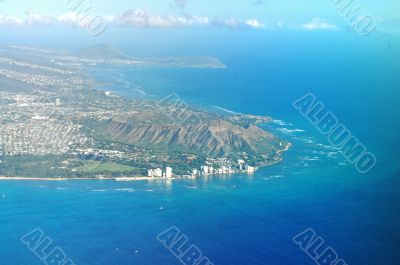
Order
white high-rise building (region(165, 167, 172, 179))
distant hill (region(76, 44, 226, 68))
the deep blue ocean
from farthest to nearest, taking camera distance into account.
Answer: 1. distant hill (region(76, 44, 226, 68))
2. white high-rise building (region(165, 167, 172, 179))
3. the deep blue ocean

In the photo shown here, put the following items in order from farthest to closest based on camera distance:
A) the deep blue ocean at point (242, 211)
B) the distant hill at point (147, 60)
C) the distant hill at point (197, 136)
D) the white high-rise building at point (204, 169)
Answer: the distant hill at point (147, 60) → the distant hill at point (197, 136) → the white high-rise building at point (204, 169) → the deep blue ocean at point (242, 211)

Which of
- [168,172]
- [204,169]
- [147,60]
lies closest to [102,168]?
[168,172]

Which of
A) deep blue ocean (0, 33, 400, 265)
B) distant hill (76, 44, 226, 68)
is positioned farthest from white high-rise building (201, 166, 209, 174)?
distant hill (76, 44, 226, 68)

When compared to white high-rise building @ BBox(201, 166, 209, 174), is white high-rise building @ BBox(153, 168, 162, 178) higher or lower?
lower

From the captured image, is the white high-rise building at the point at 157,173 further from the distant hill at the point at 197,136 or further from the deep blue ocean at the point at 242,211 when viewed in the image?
the distant hill at the point at 197,136

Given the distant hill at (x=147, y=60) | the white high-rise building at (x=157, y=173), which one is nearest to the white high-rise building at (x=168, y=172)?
the white high-rise building at (x=157, y=173)

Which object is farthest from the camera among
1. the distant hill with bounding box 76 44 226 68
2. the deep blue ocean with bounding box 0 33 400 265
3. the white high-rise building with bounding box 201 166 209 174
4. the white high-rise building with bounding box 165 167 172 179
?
the distant hill with bounding box 76 44 226 68

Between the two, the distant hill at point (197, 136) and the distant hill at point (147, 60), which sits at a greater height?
the distant hill at point (147, 60)

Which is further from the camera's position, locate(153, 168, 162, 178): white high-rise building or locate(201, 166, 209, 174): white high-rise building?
locate(201, 166, 209, 174): white high-rise building

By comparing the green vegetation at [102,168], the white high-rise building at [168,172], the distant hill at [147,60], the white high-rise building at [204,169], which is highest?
the distant hill at [147,60]

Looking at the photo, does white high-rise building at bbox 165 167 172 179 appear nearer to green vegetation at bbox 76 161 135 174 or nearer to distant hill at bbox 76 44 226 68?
green vegetation at bbox 76 161 135 174

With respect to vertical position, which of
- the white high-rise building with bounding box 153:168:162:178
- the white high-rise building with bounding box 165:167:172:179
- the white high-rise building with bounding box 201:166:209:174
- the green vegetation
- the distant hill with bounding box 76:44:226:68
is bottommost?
the green vegetation

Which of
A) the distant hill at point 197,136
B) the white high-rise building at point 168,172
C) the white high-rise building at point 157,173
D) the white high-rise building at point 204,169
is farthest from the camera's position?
the distant hill at point 197,136
